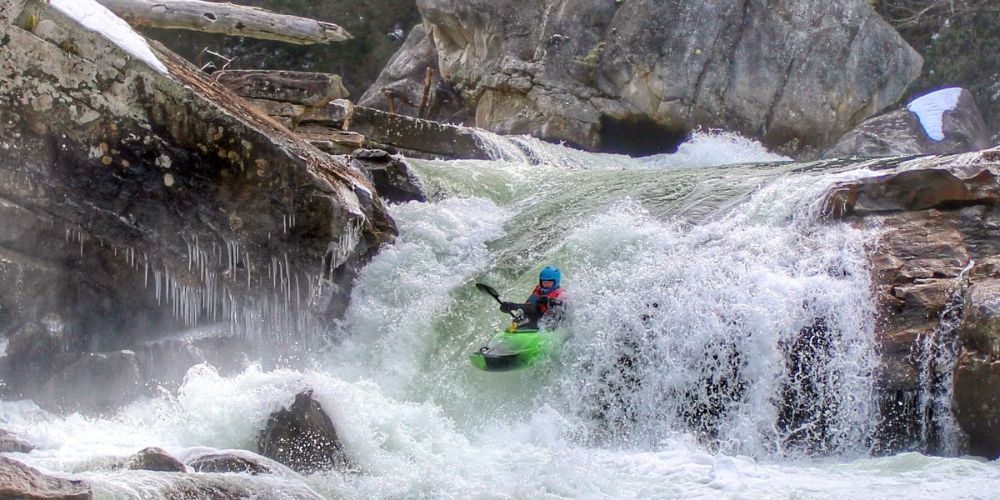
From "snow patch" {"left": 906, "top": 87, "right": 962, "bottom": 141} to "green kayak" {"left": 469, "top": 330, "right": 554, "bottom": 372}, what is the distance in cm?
878

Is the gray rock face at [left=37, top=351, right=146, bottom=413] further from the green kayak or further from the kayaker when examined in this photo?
the kayaker

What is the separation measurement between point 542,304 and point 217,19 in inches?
140

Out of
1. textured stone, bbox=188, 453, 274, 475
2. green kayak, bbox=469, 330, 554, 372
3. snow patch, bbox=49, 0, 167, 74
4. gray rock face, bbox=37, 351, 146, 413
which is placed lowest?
textured stone, bbox=188, 453, 274, 475

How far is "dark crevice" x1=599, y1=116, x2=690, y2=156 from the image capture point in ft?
47.4

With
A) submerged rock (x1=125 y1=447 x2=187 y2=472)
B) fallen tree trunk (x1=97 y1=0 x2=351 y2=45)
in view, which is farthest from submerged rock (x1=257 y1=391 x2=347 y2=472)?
fallen tree trunk (x1=97 y1=0 x2=351 y2=45)

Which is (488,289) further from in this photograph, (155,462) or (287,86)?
(287,86)

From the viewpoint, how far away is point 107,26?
7.21 m

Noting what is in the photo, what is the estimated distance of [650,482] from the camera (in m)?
5.54

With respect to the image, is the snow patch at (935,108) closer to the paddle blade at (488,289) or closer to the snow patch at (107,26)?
the paddle blade at (488,289)

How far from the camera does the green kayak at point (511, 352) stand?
21.8 ft

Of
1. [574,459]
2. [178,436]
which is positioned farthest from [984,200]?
[178,436]

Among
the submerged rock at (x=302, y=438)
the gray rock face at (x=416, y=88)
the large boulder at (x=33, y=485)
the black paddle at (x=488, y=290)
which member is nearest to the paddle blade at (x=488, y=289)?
the black paddle at (x=488, y=290)

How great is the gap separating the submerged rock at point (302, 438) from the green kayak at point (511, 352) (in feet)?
4.15

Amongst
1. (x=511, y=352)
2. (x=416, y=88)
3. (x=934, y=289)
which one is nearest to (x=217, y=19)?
(x=511, y=352)
